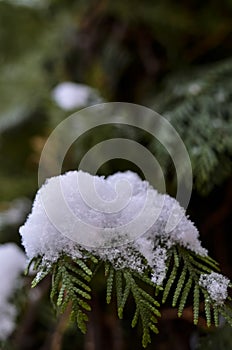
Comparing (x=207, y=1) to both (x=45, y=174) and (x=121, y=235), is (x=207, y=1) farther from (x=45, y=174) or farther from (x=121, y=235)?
(x=121, y=235)

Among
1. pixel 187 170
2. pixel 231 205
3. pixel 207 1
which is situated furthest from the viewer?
pixel 207 1

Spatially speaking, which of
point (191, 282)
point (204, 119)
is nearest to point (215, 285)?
point (191, 282)

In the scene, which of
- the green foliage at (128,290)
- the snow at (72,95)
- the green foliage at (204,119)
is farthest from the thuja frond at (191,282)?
the snow at (72,95)

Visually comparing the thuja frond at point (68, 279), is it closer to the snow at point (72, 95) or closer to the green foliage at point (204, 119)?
the green foliage at point (204, 119)

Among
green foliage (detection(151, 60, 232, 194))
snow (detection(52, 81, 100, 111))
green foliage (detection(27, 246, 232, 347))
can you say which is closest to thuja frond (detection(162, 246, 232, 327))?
green foliage (detection(27, 246, 232, 347))

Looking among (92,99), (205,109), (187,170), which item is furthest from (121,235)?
(92,99)

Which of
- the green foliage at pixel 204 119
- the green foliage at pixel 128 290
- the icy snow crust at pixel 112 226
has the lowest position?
the green foliage at pixel 128 290
